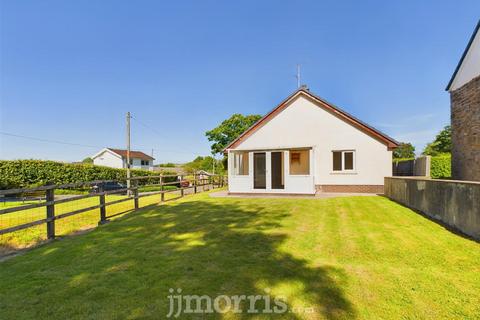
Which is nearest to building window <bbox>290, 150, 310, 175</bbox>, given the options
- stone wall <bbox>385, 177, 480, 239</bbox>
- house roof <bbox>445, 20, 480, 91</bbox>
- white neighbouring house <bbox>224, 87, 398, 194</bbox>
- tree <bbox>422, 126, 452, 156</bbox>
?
white neighbouring house <bbox>224, 87, 398, 194</bbox>

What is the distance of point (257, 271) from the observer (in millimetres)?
3568

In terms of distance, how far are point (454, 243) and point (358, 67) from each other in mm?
17067

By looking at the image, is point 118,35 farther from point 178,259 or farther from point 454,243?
point 454,243

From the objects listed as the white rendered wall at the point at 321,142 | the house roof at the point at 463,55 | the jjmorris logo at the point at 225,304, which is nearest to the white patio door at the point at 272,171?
the white rendered wall at the point at 321,142

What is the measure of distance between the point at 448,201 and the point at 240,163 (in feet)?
35.5

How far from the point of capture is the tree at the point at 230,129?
3988 cm

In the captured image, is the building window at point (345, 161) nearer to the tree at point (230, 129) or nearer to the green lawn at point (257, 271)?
the green lawn at point (257, 271)

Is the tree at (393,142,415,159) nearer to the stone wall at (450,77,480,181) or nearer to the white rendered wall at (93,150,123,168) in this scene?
the stone wall at (450,77,480,181)

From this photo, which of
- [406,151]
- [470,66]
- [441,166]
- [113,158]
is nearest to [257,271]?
[470,66]

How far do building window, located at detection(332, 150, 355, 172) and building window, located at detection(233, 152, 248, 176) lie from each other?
577cm

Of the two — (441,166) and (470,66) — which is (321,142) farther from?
(441,166)

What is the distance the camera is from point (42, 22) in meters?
12.0

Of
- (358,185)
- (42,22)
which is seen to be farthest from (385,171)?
(42,22)

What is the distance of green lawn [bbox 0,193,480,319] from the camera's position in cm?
264
